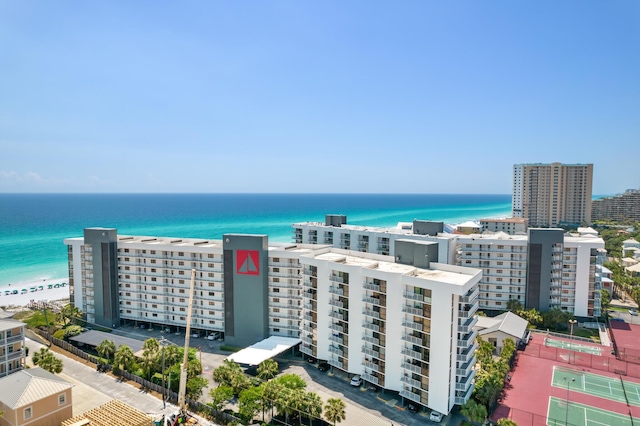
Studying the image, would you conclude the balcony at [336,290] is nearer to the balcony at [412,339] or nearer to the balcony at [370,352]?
the balcony at [370,352]

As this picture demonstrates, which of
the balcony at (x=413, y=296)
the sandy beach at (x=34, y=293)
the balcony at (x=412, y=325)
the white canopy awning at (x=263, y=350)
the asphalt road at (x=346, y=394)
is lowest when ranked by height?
the sandy beach at (x=34, y=293)

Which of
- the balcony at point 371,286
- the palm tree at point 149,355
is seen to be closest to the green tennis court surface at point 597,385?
the balcony at point 371,286

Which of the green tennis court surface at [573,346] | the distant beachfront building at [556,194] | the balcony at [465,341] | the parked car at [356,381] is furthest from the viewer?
the distant beachfront building at [556,194]

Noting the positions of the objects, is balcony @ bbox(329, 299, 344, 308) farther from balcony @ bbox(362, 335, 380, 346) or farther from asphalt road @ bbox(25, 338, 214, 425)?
asphalt road @ bbox(25, 338, 214, 425)

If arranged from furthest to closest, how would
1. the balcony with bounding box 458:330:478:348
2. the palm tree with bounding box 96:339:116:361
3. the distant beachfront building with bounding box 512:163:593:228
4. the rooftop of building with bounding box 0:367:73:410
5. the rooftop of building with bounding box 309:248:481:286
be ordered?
the distant beachfront building with bounding box 512:163:593:228 → the palm tree with bounding box 96:339:116:361 → the rooftop of building with bounding box 309:248:481:286 → the balcony with bounding box 458:330:478:348 → the rooftop of building with bounding box 0:367:73:410

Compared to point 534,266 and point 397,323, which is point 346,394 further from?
point 534,266

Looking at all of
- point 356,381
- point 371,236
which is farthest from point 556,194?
point 356,381

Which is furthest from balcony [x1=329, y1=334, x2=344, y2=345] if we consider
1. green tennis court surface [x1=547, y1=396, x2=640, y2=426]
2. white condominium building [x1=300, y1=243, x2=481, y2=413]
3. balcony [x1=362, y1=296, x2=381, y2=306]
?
green tennis court surface [x1=547, y1=396, x2=640, y2=426]
